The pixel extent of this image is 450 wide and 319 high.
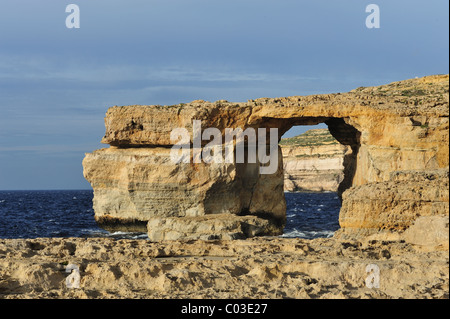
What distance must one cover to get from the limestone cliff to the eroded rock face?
184 feet

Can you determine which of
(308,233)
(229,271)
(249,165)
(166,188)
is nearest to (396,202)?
(229,271)

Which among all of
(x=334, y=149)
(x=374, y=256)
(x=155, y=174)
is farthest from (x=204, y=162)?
(x=334, y=149)

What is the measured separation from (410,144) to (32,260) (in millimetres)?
14431

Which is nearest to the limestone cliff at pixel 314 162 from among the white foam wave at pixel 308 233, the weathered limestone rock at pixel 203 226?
the white foam wave at pixel 308 233

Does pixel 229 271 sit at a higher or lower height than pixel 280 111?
lower

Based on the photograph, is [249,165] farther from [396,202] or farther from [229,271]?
[229,271]

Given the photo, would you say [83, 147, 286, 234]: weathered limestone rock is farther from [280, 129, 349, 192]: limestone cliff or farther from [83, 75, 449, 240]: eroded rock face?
[280, 129, 349, 192]: limestone cliff

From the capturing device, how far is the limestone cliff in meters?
83.9

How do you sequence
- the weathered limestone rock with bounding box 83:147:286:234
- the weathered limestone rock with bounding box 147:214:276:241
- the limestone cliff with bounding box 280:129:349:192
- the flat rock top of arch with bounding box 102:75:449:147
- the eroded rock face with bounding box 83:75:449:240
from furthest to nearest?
1. the limestone cliff with bounding box 280:129:349:192
2. the weathered limestone rock with bounding box 83:147:286:234
3. the weathered limestone rock with bounding box 147:214:276:241
4. the flat rock top of arch with bounding box 102:75:449:147
5. the eroded rock face with bounding box 83:75:449:240

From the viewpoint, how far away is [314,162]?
86.2 meters

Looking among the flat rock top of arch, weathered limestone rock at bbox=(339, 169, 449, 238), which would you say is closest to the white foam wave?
the flat rock top of arch

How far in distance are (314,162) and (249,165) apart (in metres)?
61.2

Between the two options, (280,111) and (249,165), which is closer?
(280,111)
